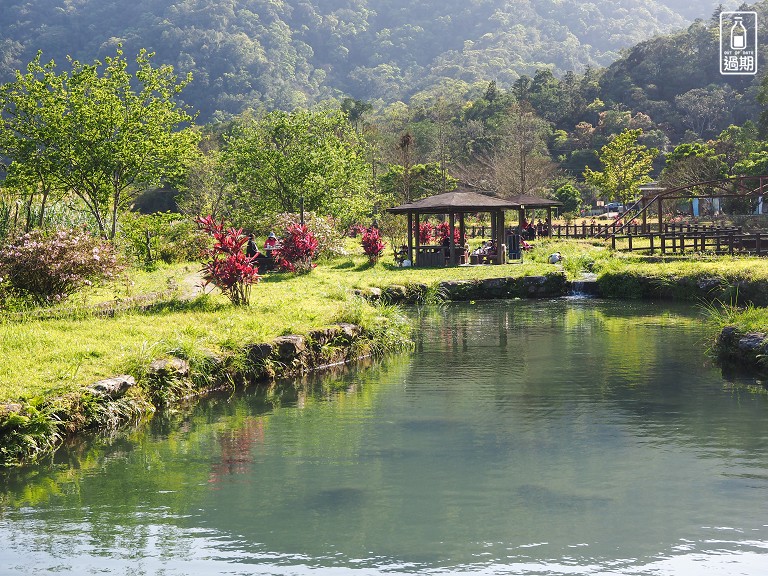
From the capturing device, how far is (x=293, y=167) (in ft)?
105

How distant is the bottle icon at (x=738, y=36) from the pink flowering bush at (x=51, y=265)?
295ft

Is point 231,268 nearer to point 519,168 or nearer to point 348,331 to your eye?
point 348,331

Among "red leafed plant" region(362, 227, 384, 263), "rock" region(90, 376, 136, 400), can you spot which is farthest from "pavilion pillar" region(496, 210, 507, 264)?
"rock" region(90, 376, 136, 400)

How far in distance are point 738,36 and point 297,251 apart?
8415 centimetres

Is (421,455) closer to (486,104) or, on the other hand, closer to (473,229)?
(473,229)

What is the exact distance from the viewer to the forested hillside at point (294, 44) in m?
146

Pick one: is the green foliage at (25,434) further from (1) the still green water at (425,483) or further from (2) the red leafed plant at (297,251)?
(2) the red leafed plant at (297,251)

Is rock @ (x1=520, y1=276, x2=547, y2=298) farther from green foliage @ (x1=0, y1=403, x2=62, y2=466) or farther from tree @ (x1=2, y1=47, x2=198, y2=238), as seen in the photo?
green foliage @ (x1=0, y1=403, x2=62, y2=466)

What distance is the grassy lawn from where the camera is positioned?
1044 centimetres


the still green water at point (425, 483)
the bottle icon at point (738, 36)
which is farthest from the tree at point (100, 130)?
the bottle icon at point (738, 36)

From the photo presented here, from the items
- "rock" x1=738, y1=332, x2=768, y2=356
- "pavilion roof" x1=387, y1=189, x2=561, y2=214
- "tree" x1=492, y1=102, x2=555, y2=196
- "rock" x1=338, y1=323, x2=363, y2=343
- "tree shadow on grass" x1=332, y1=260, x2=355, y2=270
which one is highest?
"tree" x1=492, y1=102, x2=555, y2=196

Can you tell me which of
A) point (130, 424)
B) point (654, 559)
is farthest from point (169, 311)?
point (654, 559)

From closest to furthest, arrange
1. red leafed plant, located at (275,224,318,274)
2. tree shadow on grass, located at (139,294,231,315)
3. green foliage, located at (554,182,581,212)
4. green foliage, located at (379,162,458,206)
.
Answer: tree shadow on grass, located at (139,294,231,315)
red leafed plant, located at (275,224,318,274)
green foliage, located at (379,162,458,206)
green foliage, located at (554,182,581,212)

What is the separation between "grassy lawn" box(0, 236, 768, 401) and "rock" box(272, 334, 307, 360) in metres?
0.18
